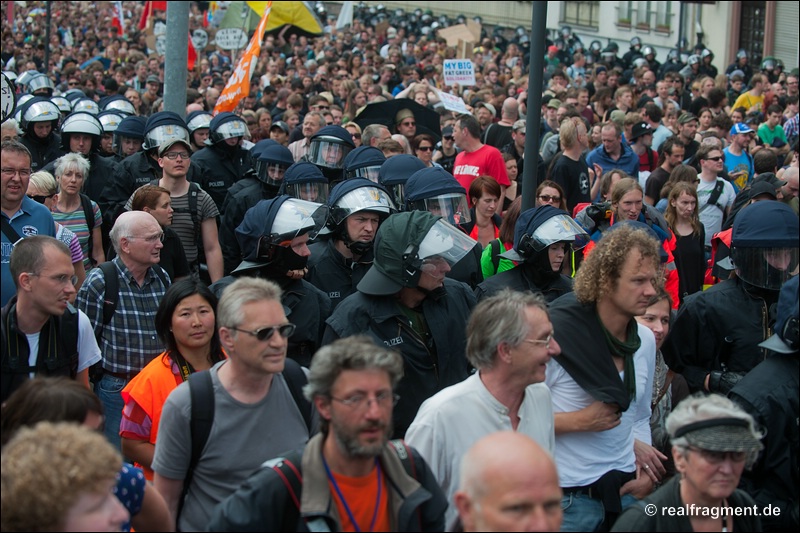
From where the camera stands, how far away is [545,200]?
8.59 meters

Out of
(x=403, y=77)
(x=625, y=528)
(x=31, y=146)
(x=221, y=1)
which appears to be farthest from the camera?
(x=221, y=1)

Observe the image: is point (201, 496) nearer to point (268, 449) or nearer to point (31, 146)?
point (268, 449)

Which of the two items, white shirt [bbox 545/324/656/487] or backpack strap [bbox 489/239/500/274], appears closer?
white shirt [bbox 545/324/656/487]

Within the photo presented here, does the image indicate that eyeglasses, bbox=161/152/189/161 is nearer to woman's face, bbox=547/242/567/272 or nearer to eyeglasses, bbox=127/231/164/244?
eyeglasses, bbox=127/231/164/244

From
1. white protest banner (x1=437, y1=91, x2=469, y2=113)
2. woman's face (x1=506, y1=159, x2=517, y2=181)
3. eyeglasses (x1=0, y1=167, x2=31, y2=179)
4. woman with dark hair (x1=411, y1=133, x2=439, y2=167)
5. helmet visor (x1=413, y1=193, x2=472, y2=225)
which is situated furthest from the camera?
white protest banner (x1=437, y1=91, x2=469, y2=113)

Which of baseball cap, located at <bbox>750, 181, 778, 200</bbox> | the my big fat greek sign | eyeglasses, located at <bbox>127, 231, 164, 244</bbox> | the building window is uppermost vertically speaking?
the building window

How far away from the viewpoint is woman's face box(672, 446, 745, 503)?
142 inches

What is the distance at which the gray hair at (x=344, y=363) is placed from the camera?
11.4 ft

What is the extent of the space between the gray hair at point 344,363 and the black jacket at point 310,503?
0.17m

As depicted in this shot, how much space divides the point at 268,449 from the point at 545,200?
16.3ft

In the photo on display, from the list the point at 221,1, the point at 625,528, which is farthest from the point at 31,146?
the point at 221,1

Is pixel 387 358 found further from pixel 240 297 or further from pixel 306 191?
pixel 306 191

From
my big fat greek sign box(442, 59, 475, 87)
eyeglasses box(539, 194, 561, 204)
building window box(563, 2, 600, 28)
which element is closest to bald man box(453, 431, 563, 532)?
eyeglasses box(539, 194, 561, 204)

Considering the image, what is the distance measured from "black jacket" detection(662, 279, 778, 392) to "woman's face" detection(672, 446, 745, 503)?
5.60 feet
